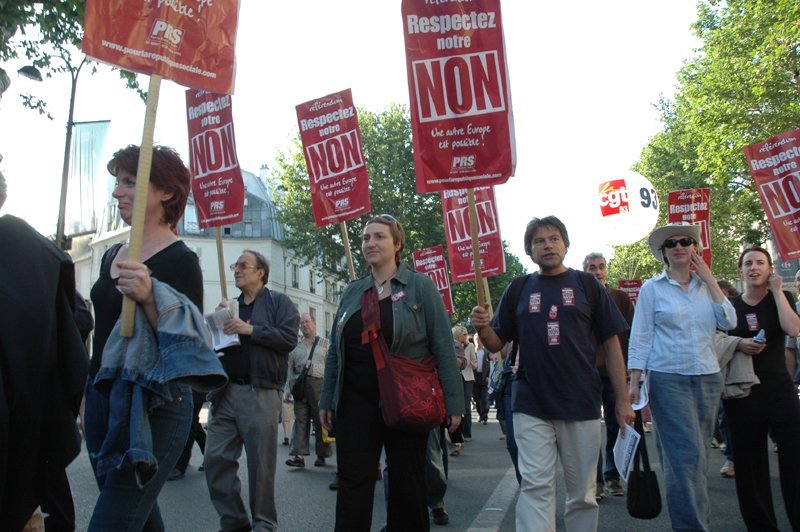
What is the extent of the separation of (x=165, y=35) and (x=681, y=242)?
11.0ft

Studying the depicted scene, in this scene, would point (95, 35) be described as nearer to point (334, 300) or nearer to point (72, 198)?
point (72, 198)

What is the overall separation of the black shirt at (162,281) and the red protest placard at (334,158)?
201 inches

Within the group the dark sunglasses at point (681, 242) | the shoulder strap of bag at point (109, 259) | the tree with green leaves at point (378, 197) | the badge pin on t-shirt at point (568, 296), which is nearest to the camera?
the shoulder strap of bag at point (109, 259)

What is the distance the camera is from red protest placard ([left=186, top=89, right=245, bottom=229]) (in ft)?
23.0

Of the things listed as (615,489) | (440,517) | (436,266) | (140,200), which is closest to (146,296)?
(140,200)

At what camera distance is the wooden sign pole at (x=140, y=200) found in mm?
2576

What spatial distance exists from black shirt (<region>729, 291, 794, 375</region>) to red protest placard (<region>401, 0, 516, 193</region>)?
2271mm

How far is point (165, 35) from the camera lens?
3.25 metres

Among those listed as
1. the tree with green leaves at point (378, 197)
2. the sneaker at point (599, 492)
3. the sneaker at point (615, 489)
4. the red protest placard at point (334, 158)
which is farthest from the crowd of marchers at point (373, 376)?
the tree with green leaves at point (378, 197)

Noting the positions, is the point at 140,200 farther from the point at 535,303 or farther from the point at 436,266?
the point at 436,266

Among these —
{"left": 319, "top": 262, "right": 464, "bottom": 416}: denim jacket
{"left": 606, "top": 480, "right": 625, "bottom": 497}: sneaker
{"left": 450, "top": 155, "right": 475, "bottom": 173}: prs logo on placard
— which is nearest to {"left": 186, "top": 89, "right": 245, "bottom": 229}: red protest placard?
{"left": 450, "top": 155, "right": 475, "bottom": 173}: prs logo on placard

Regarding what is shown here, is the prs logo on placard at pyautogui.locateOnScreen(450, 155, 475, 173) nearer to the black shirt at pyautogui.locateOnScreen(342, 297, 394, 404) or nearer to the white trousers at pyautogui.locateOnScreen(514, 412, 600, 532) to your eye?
the black shirt at pyautogui.locateOnScreen(342, 297, 394, 404)

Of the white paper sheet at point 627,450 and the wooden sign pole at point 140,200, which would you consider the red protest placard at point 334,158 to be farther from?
the wooden sign pole at point 140,200

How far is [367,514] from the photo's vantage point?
3.59 metres
